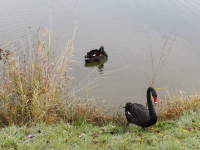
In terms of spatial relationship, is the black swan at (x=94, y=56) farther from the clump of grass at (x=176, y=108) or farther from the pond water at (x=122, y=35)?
the clump of grass at (x=176, y=108)

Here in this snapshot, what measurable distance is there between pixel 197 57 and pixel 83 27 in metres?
5.40

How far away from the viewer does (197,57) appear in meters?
9.60

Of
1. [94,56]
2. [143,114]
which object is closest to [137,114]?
[143,114]

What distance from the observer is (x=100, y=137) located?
4.44m

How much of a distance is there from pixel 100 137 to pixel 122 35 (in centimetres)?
770

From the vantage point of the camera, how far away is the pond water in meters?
8.07

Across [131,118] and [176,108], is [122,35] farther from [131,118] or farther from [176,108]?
[131,118]

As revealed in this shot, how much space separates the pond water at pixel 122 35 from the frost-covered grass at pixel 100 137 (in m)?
1.79

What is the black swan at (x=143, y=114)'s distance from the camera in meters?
4.94

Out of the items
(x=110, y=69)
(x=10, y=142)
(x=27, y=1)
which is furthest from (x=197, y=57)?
(x=27, y=1)

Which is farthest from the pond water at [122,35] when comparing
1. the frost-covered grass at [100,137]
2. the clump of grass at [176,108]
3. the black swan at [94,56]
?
the frost-covered grass at [100,137]

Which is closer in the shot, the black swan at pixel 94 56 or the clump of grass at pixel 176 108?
the clump of grass at pixel 176 108

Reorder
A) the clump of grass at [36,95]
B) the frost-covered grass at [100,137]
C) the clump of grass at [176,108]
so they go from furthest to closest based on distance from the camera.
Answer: the clump of grass at [176,108] → the clump of grass at [36,95] → the frost-covered grass at [100,137]

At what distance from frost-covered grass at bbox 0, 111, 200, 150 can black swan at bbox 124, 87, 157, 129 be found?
0.19 metres
